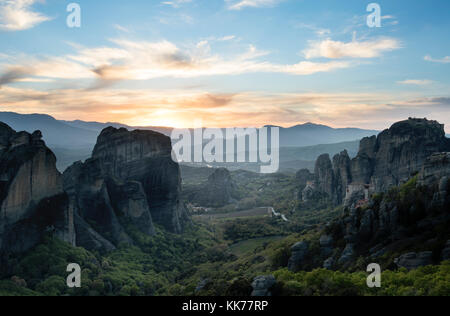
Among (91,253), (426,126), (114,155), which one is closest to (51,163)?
(91,253)

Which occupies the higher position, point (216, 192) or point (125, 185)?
point (125, 185)

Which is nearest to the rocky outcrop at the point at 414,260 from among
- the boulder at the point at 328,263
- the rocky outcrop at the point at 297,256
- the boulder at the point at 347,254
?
the boulder at the point at 347,254

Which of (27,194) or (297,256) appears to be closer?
(297,256)

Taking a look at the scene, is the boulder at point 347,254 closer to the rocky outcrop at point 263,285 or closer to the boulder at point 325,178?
the rocky outcrop at point 263,285

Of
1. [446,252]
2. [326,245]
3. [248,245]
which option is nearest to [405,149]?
[248,245]

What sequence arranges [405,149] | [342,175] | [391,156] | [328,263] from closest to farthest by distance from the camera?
[328,263], [405,149], [391,156], [342,175]

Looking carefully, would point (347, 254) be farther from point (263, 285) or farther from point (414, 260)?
point (263, 285)
